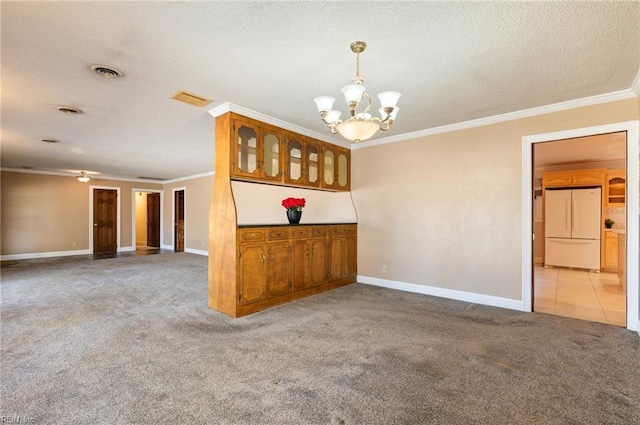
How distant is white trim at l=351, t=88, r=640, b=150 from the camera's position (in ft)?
11.0

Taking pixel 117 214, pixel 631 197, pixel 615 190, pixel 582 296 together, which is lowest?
pixel 582 296

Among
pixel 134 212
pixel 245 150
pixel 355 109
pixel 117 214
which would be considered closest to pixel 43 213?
pixel 117 214

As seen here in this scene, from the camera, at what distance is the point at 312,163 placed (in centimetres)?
491

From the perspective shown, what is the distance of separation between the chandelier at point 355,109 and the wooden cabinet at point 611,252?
7434mm

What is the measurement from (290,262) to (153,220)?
9308 millimetres

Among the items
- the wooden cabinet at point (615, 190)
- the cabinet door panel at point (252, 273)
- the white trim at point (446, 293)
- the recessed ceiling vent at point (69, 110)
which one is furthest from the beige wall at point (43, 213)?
the wooden cabinet at point (615, 190)

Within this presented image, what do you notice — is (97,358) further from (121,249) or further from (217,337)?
(121,249)

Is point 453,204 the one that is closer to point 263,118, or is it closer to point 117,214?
point 263,118

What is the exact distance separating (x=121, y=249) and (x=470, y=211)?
10.7m

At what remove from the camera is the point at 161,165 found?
7855 mm

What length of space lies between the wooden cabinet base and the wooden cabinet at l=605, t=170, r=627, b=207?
6.67 meters

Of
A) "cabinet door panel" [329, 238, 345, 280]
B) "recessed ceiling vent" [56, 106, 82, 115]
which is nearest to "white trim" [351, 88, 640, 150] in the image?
"cabinet door panel" [329, 238, 345, 280]

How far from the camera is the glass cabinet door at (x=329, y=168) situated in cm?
512

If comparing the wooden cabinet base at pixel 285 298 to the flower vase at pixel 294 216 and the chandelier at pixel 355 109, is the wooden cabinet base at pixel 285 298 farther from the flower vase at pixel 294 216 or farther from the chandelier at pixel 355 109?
the chandelier at pixel 355 109
